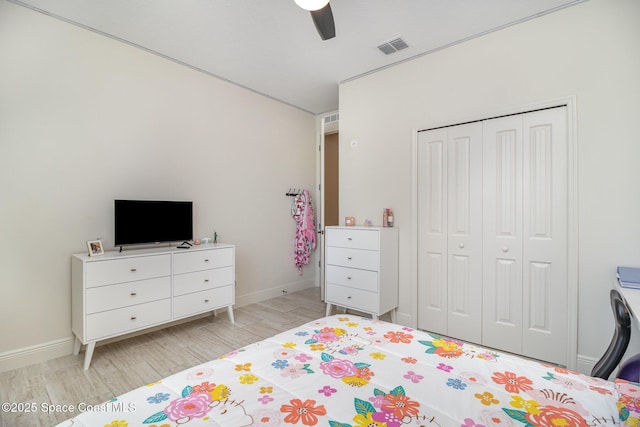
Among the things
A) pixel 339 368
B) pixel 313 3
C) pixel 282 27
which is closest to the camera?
pixel 339 368

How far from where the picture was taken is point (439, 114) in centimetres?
289

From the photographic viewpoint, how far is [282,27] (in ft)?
8.45

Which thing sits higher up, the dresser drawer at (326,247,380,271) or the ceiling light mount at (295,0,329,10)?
the ceiling light mount at (295,0,329,10)

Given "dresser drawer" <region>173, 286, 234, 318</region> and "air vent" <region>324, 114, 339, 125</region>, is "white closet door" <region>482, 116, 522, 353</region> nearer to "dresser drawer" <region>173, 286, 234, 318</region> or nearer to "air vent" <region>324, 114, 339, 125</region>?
"air vent" <region>324, 114, 339, 125</region>

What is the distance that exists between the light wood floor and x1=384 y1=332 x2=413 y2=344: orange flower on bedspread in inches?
65.2

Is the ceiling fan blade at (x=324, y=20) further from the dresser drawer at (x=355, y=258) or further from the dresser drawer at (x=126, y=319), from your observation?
the dresser drawer at (x=126, y=319)

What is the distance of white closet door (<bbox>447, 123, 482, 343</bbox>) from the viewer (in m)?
2.68

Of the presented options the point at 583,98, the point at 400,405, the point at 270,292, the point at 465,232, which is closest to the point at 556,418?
the point at 400,405

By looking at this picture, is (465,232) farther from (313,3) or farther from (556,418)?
(313,3)

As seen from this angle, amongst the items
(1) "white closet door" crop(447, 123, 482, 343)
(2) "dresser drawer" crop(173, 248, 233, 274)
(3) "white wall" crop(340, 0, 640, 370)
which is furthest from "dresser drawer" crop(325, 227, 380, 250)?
(2) "dresser drawer" crop(173, 248, 233, 274)

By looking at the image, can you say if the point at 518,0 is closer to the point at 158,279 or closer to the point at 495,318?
the point at 495,318

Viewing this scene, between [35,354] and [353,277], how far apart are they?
9.03 feet

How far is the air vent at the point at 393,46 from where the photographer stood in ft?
9.14

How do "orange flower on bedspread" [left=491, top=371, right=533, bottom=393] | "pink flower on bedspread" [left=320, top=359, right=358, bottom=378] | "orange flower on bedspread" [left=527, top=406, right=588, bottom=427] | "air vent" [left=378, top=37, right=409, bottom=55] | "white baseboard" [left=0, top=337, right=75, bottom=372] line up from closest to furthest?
"orange flower on bedspread" [left=527, top=406, right=588, bottom=427], "orange flower on bedspread" [left=491, top=371, right=533, bottom=393], "pink flower on bedspread" [left=320, top=359, right=358, bottom=378], "white baseboard" [left=0, top=337, right=75, bottom=372], "air vent" [left=378, top=37, right=409, bottom=55]
